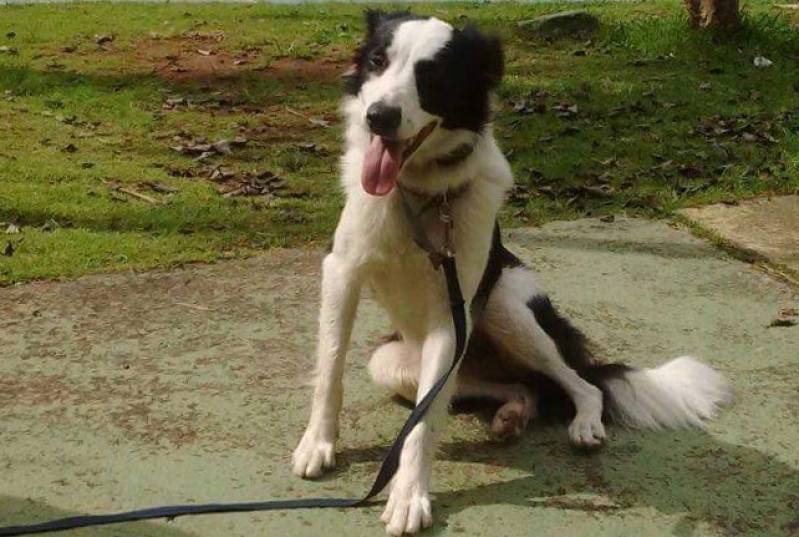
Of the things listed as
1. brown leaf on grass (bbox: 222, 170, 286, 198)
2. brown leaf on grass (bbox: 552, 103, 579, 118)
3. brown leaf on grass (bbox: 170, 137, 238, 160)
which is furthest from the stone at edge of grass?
brown leaf on grass (bbox: 222, 170, 286, 198)

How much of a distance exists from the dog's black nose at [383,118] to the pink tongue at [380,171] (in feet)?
0.33

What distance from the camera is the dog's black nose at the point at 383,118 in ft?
10.4

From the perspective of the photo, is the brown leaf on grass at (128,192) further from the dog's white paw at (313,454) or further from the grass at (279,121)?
the dog's white paw at (313,454)

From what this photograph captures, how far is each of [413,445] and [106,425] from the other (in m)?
1.06

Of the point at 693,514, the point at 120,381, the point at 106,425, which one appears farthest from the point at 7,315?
the point at 693,514

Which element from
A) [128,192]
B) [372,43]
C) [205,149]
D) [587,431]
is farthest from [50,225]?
[587,431]

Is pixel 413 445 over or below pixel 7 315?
over

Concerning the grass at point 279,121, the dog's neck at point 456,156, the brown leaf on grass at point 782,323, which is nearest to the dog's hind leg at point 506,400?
the dog's neck at point 456,156

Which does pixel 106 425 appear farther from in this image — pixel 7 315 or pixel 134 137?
pixel 134 137

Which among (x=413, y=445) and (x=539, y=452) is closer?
(x=413, y=445)

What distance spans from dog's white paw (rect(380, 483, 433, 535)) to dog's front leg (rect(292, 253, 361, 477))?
1.11ft

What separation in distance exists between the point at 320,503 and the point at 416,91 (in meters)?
1.20

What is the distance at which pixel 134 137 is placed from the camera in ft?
25.1

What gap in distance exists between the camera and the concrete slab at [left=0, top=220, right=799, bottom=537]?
3332 mm
